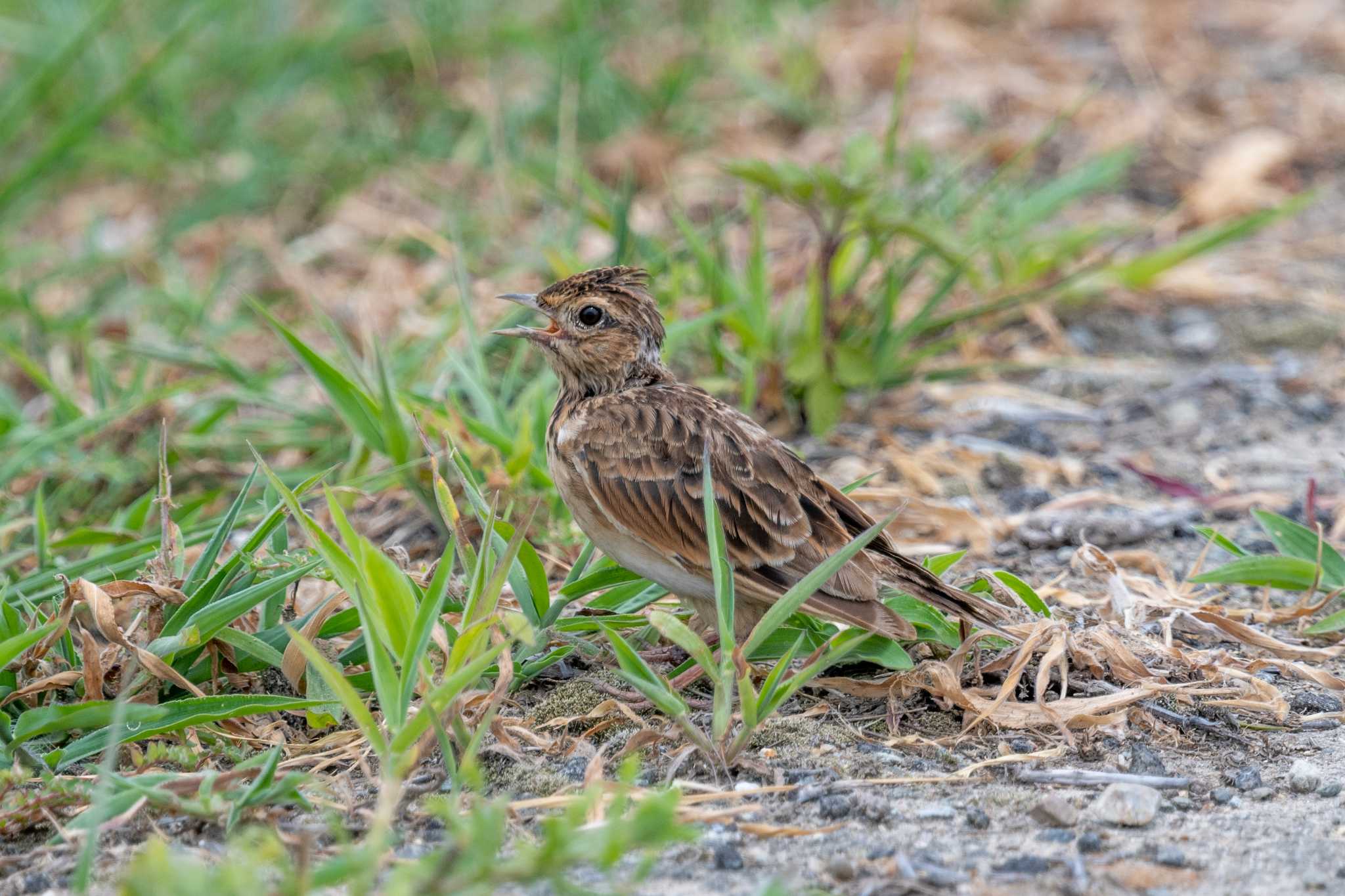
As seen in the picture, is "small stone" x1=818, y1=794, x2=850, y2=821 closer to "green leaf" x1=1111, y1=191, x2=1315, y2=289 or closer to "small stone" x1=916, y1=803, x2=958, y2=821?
"small stone" x1=916, y1=803, x2=958, y2=821

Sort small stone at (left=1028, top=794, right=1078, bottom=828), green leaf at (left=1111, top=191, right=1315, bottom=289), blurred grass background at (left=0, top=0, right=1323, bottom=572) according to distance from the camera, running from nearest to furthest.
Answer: small stone at (left=1028, top=794, right=1078, bottom=828)
blurred grass background at (left=0, top=0, right=1323, bottom=572)
green leaf at (left=1111, top=191, right=1315, bottom=289)

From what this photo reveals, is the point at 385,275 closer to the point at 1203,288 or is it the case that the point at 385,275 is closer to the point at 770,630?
the point at 1203,288

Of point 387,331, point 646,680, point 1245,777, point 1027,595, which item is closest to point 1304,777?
point 1245,777

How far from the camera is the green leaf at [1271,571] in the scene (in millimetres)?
3754

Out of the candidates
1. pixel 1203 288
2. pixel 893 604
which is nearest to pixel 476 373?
pixel 893 604

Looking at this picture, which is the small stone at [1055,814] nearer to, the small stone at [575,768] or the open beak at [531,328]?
the small stone at [575,768]

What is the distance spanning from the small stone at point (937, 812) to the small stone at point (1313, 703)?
1011mm

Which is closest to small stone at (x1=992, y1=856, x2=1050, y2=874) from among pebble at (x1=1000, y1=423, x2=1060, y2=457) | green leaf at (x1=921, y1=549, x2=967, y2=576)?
green leaf at (x1=921, y1=549, x2=967, y2=576)

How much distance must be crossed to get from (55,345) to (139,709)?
12.2ft

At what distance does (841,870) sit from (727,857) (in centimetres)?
21

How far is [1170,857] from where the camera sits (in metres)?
2.73

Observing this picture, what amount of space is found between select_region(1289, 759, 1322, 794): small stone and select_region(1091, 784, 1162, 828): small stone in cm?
33

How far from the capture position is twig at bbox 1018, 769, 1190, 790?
10.0 ft

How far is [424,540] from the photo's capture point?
14.8 feet
